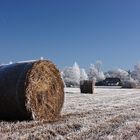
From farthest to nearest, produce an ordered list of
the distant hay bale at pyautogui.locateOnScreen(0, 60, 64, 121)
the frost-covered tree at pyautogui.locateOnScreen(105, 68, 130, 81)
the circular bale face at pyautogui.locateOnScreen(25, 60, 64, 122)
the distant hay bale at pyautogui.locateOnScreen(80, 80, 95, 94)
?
the frost-covered tree at pyautogui.locateOnScreen(105, 68, 130, 81) → the distant hay bale at pyautogui.locateOnScreen(80, 80, 95, 94) → the circular bale face at pyautogui.locateOnScreen(25, 60, 64, 122) → the distant hay bale at pyautogui.locateOnScreen(0, 60, 64, 121)

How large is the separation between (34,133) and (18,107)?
244 cm

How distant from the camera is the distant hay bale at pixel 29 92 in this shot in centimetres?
1123

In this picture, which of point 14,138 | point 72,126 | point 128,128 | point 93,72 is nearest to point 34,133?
point 14,138

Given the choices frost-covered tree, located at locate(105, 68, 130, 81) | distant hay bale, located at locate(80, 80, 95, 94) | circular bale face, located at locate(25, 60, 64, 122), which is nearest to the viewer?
circular bale face, located at locate(25, 60, 64, 122)

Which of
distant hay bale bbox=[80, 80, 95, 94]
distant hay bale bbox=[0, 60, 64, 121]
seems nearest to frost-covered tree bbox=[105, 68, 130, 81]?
distant hay bale bbox=[80, 80, 95, 94]

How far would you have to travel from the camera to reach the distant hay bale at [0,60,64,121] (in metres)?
11.2

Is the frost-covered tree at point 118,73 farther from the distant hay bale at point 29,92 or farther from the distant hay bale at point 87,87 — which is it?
the distant hay bale at point 29,92

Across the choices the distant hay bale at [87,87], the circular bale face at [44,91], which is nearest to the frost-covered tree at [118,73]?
the distant hay bale at [87,87]

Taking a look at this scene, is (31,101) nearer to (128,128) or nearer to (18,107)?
A: (18,107)

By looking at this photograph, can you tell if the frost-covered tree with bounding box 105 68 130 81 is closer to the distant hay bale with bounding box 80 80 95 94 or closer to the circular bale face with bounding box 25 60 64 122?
the distant hay bale with bounding box 80 80 95 94

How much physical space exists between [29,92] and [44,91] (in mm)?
1181

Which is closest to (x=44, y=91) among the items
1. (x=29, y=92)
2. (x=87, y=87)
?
(x=29, y=92)

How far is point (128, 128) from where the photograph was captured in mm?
9867

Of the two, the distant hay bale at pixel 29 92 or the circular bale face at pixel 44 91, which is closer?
the distant hay bale at pixel 29 92
